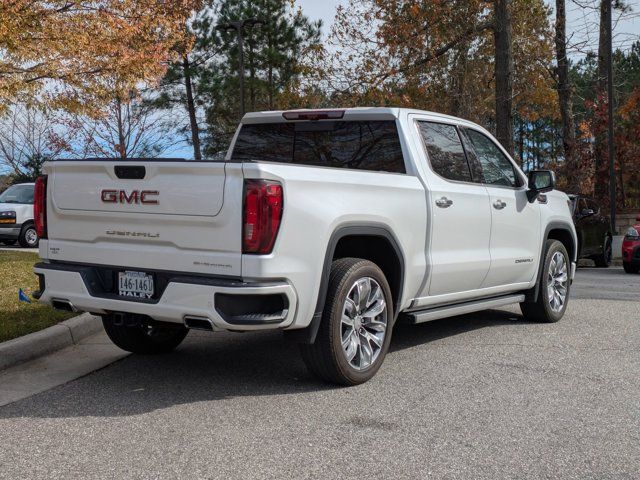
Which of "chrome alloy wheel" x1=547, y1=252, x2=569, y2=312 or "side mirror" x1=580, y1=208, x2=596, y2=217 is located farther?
"side mirror" x1=580, y1=208, x2=596, y2=217

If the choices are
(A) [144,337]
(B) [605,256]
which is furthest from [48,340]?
(B) [605,256]

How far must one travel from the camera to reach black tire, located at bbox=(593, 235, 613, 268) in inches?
674

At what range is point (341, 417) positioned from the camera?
4.52m

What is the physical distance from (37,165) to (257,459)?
3962cm

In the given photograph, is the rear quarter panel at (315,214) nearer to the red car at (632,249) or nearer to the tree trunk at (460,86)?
the red car at (632,249)

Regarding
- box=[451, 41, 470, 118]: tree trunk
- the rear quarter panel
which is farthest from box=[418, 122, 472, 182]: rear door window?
box=[451, 41, 470, 118]: tree trunk

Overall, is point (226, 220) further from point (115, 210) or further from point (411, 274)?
point (411, 274)

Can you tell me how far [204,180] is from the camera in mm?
4625

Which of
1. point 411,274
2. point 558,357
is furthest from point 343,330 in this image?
point 558,357

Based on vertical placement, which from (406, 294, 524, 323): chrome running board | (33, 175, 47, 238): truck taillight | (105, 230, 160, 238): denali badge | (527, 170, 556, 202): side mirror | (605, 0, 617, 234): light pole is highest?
(605, 0, 617, 234): light pole

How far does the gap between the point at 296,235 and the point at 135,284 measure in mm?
1125

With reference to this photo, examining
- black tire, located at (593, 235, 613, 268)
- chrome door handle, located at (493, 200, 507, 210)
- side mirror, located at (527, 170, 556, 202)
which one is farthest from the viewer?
black tire, located at (593, 235, 613, 268)

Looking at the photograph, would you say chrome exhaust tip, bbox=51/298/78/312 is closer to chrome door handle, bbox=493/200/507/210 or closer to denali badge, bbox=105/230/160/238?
denali badge, bbox=105/230/160/238

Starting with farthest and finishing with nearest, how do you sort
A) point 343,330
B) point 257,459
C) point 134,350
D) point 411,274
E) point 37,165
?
1. point 37,165
2. point 134,350
3. point 411,274
4. point 343,330
5. point 257,459
